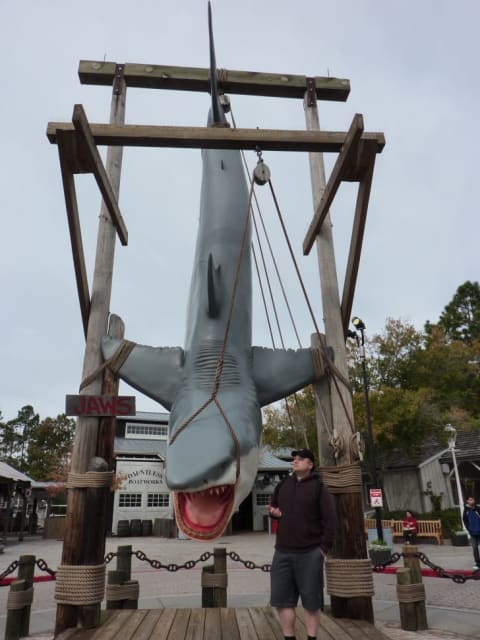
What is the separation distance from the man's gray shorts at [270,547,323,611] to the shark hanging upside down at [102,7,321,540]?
549 millimetres

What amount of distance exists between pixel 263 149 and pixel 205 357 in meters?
1.77

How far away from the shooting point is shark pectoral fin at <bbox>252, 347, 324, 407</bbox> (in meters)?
3.83

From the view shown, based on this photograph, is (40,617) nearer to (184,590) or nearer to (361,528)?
(184,590)

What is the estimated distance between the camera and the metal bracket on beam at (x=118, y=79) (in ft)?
17.5

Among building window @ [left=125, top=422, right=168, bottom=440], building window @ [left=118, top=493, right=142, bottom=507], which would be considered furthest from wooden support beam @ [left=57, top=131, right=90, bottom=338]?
building window @ [left=125, top=422, right=168, bottom=440]

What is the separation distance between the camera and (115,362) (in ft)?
13.4

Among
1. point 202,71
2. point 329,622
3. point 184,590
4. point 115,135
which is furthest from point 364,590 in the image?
point 202,71

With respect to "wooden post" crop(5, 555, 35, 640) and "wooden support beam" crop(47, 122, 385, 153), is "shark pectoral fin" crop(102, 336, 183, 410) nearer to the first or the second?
"wooden support beam" crop(47, 122, 385, 153)

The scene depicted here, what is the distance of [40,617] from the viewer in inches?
227

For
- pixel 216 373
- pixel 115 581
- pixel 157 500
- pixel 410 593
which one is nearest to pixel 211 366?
pixel 216 373

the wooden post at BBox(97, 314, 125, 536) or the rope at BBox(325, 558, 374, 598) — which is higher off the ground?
the wooden post at BBox(97, 314, 125, 536)

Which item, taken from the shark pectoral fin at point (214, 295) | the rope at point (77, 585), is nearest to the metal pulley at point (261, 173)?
the shark pectoral fin at point (214, 295)

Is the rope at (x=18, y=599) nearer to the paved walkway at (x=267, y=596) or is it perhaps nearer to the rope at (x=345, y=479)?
the paved walkway at (x=267, y=596)

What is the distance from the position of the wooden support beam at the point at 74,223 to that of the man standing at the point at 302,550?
2.49 metres
